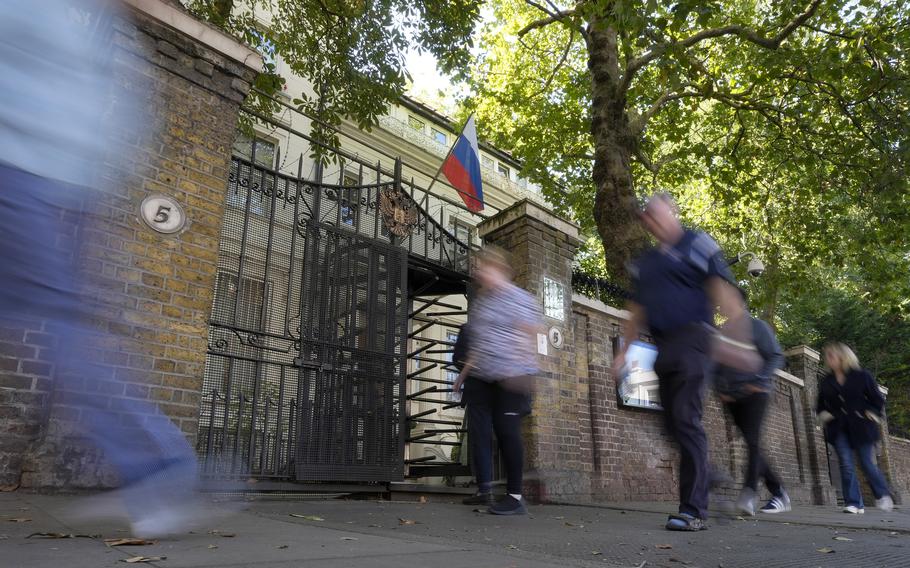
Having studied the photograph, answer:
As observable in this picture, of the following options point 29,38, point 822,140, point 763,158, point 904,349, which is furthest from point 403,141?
point 904,349

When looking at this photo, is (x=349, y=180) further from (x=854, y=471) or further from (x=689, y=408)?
(x=854, y=471)

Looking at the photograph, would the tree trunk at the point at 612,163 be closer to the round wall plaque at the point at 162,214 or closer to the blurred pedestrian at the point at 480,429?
the blurred pedestrian at the point at 480,429

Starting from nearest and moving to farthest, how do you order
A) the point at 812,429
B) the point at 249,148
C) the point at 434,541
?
the point at 434,541
the point at 249,148
the point at 812,429

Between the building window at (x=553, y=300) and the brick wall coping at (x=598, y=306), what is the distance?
305 millimetres

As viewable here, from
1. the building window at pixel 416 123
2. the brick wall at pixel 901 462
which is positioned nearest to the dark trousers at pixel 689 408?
the brick wall at pixel 901 462

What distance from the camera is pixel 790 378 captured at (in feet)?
43.3

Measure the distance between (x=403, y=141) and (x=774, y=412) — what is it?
1552cm

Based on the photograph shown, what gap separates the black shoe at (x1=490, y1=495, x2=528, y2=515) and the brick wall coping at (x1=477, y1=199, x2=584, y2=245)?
3747 mm

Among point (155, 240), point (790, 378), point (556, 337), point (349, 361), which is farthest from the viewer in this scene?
point (790, 378)

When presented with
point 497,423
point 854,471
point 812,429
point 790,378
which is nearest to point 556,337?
point 497,423

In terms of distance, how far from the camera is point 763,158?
15539 mm

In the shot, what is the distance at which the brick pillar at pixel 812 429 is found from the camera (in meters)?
13.1

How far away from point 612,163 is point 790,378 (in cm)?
641

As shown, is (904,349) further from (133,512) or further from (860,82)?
(133,512)
